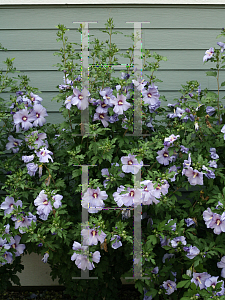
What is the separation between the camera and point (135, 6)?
2701 mm

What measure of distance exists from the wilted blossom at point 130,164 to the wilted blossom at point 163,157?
0.19 metres

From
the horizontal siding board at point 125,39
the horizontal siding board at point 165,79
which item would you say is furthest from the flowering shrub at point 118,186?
the horizontal siding board at point 125,39

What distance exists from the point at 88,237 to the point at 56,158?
2.16ft

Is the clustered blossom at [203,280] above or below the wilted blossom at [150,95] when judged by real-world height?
below

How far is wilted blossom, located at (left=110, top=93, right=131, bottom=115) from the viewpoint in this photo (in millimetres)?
1816

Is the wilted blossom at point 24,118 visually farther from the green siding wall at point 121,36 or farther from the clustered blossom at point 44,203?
the green siding wall at point 121,36

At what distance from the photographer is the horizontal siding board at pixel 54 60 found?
108 inches

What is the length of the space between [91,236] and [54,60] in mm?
1750

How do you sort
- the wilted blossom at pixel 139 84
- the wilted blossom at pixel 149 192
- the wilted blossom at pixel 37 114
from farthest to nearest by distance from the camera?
the wilted blossom at pixel 37 114
the wilted blossom at pixel 139 84
the wilted blossom at pixel 149 192

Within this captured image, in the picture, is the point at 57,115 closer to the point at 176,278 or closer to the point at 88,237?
the point at 88,237

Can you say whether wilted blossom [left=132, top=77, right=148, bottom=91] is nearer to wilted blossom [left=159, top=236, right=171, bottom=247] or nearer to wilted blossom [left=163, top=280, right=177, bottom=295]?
wilted blossom [left=159, top=236, right=171, bottom=247]

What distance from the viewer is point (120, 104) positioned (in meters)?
1.83

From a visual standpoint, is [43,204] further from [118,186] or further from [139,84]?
[139,84]

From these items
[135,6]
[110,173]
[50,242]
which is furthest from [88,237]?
[135,6]
